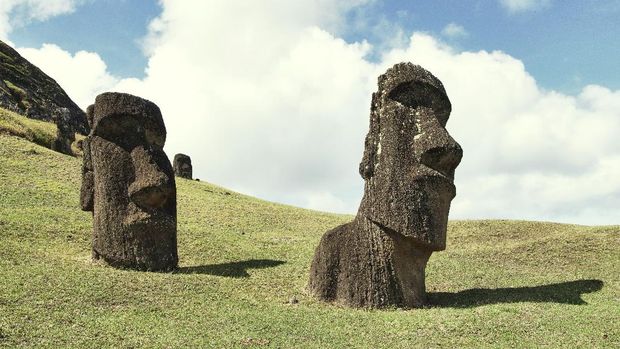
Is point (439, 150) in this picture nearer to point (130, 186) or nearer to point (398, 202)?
point (398, 202)

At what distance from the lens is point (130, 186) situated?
1698cm

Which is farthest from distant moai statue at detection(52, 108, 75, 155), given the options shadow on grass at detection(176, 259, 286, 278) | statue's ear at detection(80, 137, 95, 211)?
shadow on grass at detection(176, 259, 286, 278)

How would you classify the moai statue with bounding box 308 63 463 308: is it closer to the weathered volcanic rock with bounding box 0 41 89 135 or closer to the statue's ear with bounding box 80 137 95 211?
the statue's ear with bounding box 80 137 95 211

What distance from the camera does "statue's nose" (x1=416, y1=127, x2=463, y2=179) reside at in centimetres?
1411

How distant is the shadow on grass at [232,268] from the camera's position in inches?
685

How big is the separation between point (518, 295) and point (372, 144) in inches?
209

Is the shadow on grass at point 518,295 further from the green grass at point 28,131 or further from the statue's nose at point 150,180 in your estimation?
the green grass at point 28,131

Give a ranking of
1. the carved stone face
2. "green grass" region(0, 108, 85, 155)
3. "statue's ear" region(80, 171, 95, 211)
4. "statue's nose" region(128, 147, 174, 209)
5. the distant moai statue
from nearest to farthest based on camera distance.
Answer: the carved stone face → "statue's nose" region(128, 147, 174, 209) → "statue's ear" region(80, 171, 95, 211) → "green grass" region(0, 108, 85, 155) → the distant moai statue

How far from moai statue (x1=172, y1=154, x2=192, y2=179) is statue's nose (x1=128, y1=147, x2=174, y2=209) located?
29.0 meters

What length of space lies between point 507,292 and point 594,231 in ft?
31.4

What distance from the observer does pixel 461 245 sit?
25.3m

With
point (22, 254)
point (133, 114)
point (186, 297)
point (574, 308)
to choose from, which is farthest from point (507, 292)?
point (22, 254)

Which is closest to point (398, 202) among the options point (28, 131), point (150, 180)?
point (150, 180)

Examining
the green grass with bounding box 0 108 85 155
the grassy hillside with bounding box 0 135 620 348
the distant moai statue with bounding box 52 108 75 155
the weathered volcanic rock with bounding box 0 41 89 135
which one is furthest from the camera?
the weathered volcanic rock with bounding box 0 41 89 135
